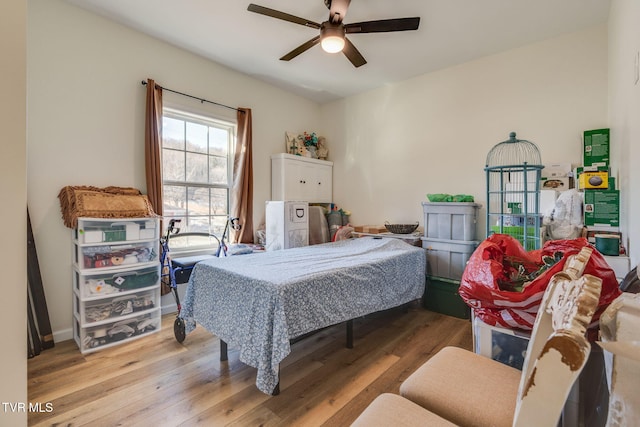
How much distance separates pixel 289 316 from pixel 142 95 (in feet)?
8.89

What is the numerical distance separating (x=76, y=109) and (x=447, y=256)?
12.7 ft

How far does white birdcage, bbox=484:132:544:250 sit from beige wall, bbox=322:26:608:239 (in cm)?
13

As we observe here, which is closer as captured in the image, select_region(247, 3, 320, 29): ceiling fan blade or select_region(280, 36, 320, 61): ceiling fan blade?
select_region(247, 3, 320, 29): ceiling fan blade

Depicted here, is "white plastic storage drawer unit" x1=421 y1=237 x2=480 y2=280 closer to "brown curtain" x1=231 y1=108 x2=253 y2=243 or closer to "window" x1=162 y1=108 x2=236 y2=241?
"brown curtain" x1=231 y1=108 x2=253 y2=243

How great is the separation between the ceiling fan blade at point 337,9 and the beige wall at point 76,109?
1.98m

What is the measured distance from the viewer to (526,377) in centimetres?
68

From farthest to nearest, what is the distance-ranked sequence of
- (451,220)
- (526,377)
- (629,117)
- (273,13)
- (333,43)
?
(451,220), (333,43), (273,13), (629,117), (526,377)

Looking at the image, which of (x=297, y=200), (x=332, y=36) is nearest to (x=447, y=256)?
(x=297, y=200)

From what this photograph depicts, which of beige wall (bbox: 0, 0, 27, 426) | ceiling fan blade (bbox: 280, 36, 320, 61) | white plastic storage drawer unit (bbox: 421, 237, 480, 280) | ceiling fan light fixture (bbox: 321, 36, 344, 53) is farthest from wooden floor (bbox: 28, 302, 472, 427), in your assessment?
ceiling fan blade (bbox: 280, 36, 320, 61)

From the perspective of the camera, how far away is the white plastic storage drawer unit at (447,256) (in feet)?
9.95

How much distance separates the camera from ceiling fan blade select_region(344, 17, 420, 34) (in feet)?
6.66

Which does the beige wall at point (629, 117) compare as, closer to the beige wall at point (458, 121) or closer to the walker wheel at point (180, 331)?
the beige wall at point (458, 121)

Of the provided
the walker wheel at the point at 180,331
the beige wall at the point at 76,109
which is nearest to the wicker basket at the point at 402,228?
the walker wheel at the point at 180,331

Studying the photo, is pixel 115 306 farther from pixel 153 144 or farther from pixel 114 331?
pixel 153 144
